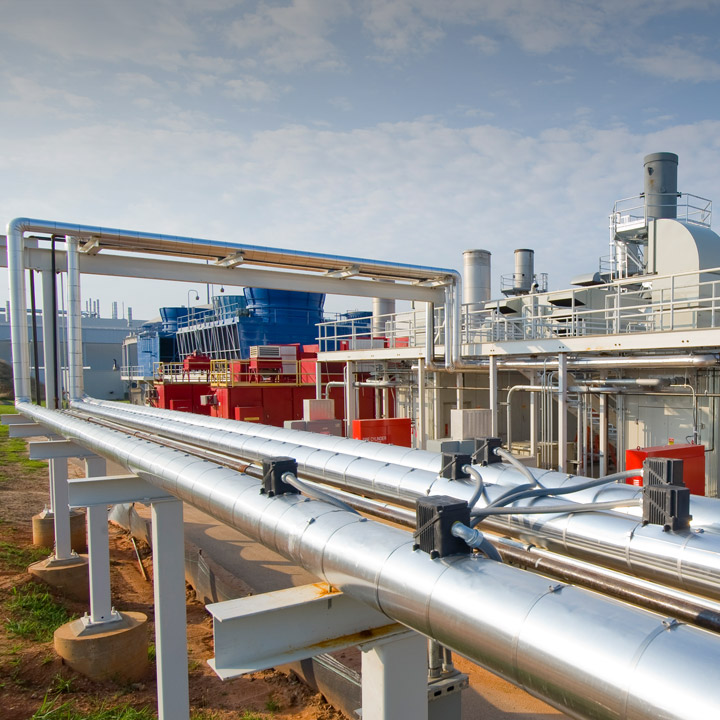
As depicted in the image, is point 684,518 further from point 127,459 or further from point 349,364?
point 349,364

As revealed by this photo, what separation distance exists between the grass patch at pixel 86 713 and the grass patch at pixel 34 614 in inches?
79.1

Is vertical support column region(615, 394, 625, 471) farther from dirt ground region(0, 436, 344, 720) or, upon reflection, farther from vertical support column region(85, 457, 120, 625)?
vertical support column region(85, 457, 120, 625)

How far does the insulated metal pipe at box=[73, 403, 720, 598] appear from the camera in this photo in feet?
8.78

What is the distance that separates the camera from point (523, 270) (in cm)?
2855

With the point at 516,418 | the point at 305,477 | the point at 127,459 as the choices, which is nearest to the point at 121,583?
the point at 127,459

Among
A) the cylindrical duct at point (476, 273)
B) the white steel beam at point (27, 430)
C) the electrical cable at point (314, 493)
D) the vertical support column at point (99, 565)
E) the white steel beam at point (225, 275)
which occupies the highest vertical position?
the cylindrical duct at point (476, 273)

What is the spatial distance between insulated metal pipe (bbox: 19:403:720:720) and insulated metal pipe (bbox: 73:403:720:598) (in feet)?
2.23

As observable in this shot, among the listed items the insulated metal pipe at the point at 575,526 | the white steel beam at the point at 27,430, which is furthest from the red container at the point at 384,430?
the insulated metal pipe at the point at 575,526

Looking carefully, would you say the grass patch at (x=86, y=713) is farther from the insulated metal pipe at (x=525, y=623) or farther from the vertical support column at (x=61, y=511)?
the insulated metal pipe at (x=525, y=623)

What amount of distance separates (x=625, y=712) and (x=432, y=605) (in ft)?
2.37

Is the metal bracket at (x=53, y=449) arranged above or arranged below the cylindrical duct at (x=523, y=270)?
below

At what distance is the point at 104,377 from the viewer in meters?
56.8

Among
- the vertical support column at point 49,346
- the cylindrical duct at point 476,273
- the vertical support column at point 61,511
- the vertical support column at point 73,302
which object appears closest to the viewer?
the vertical support column at point 61,511

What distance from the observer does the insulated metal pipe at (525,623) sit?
1565 millimetres
